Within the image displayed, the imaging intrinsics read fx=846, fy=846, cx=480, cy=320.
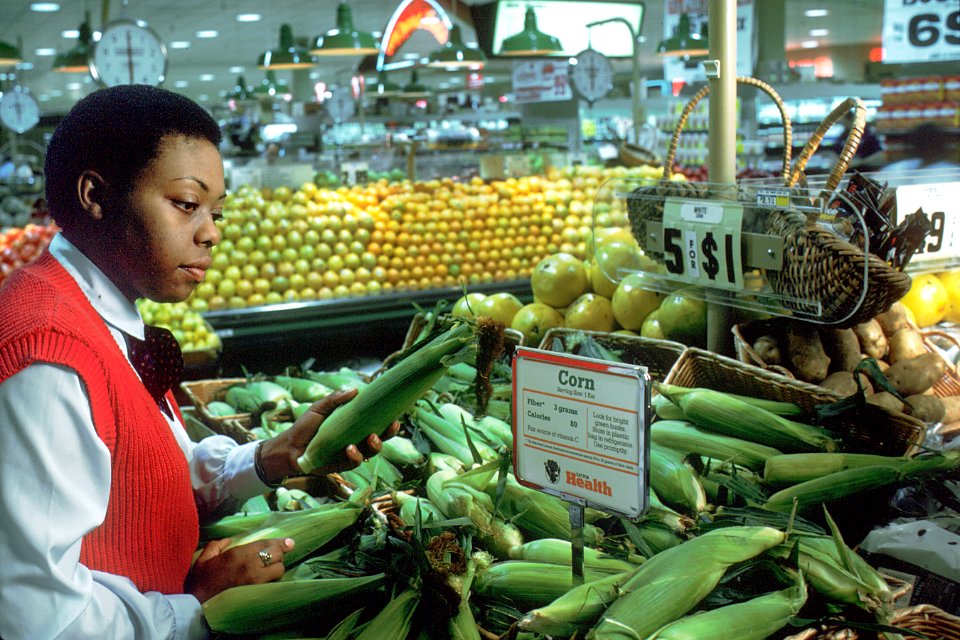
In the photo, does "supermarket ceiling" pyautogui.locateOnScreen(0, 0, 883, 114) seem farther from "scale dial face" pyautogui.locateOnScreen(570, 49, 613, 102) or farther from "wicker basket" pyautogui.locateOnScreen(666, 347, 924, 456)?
"wicker basket" pyautogui.locateOnScreen(666, 347, 924, 456)

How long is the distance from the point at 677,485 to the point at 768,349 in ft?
2.50

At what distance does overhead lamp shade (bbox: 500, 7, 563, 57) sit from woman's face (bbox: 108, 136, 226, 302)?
24.1ft

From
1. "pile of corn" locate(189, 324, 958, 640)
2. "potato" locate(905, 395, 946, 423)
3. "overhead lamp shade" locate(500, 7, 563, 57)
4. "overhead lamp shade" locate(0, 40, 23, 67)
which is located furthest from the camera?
"overhead lamp shade" locate(0, 40, 23, 67)

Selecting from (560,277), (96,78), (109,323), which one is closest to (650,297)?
(560,277)

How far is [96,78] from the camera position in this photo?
21.6 feet

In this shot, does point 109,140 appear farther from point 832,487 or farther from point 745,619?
point 832,487

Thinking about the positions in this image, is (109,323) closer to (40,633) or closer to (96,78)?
(40,633)

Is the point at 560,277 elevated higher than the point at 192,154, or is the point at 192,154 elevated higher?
the point at 192,154

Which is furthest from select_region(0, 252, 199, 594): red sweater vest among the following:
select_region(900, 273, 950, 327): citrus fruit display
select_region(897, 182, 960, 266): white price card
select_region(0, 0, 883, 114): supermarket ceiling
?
select_region(0, 0, 883, 114): supermarket ceiling

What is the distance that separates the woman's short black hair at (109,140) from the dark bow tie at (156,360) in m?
0.26

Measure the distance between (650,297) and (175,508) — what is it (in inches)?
73.0

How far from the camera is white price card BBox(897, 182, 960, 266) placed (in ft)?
8.03

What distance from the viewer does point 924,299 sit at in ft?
9.07

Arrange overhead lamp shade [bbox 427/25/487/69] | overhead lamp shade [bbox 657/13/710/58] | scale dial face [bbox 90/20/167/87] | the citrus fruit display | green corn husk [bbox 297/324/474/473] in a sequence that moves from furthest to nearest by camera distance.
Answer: overhead lamp shade [bbox 657/13/710/58], overhead lamp shade [bbox 427/25/487/69], scale dial face [bbox 90/20/167/87], the citrus fruit display, green corn husk [bbox 297/324/474/473]
